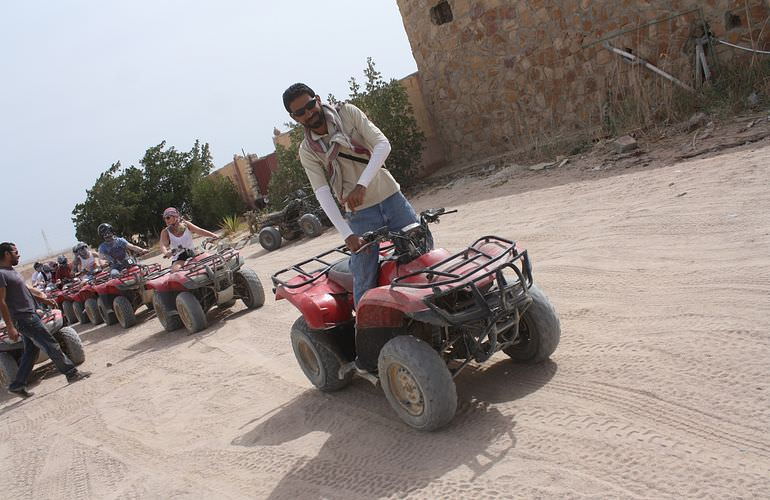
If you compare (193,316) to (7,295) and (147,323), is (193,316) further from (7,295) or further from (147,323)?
(147,323)

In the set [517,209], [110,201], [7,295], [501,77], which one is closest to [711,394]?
[517,209]

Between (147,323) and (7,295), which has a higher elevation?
(7,295)

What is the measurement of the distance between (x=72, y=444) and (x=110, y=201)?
24200 mm

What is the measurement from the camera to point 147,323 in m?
11.5

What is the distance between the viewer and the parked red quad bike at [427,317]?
384 centimetres

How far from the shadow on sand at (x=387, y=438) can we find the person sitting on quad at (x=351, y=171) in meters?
0.86

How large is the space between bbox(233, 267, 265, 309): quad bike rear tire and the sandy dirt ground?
0.60m

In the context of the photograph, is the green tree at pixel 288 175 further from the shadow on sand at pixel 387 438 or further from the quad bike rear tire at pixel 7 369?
the shadow on sand at pixel 387 438

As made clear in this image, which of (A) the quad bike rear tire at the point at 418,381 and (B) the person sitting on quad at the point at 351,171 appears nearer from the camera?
(A) the quad bike rear tire at the point at 418,381

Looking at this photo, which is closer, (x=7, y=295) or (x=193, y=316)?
(x=7, y=295)

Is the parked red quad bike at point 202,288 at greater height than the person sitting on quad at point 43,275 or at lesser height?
lesser

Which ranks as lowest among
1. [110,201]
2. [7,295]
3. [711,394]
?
[711,394]

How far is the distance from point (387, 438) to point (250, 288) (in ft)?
17.8

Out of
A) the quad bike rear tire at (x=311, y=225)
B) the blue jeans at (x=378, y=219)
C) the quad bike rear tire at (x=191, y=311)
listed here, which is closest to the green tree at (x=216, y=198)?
the quad bike rear tire at (x=311, y=225)
